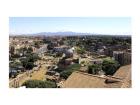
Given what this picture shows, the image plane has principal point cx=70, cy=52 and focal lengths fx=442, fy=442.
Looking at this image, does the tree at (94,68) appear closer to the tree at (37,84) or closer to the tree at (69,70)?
the tree at (69,70)

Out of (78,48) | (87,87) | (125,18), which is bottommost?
(87,87)

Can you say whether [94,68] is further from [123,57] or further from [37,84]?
[37,84]

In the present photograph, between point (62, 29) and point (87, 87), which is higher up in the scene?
point (62, 29)

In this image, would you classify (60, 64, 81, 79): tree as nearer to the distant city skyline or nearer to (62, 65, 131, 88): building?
(62, 65, 131, 88): building

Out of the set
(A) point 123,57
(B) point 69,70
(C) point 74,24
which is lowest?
(B) point 69,70

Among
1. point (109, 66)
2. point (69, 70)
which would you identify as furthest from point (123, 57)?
point (69, 70)

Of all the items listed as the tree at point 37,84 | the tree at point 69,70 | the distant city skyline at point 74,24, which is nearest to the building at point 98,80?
the tree at point 69,70
